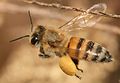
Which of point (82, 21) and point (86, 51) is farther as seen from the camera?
point (82, 21)

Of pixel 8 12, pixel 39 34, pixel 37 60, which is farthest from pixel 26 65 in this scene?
pixel 39 34

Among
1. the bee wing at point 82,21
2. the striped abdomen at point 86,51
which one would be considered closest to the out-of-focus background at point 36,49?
the bee wing at point 82,21

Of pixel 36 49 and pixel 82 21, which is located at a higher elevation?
pixel 82 21

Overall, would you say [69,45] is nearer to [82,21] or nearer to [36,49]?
[82,21]

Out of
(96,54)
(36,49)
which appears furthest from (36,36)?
(36,49)

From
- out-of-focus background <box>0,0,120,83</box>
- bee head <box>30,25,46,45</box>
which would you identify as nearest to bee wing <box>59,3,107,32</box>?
bee head <box>30,25,46,45</box>

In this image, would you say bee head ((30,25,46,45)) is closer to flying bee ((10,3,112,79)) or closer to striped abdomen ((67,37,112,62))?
flying bee ((10,3,112,79))

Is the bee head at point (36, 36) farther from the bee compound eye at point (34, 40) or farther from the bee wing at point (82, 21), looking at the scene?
the bee wing at point (82, 21)
